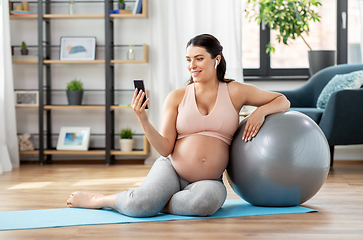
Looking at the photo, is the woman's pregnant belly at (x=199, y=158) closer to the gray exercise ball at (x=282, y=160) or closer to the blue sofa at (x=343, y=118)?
the gray exercise ball at (x=282, y=160)

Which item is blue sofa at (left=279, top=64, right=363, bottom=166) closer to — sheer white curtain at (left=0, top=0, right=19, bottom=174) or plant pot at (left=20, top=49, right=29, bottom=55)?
sheer white curtain at (left=0, top=0, right=19, bottom=174)

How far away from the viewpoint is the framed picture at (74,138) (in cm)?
392

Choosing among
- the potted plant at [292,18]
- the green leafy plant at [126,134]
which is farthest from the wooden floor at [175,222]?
the potted plant at [292,18]

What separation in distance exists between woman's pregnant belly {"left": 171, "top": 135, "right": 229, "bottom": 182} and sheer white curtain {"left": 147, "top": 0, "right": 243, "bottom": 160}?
1.99m

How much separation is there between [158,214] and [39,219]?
52cm

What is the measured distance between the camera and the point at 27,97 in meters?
3.99

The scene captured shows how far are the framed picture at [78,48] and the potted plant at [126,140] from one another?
73 cm

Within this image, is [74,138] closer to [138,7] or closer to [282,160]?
[138,7]

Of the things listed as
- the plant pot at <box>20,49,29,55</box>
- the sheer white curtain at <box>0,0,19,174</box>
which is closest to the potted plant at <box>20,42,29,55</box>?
the plant pot at <box>20,49,29,55</box>

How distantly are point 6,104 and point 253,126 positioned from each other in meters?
2.47

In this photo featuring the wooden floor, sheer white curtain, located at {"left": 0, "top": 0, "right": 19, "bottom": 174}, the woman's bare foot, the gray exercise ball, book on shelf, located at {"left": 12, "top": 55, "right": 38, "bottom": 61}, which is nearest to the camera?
the wooden floor

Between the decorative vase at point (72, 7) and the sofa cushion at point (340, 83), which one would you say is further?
the decorative vase at point (72, 7)

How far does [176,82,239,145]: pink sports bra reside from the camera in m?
1.99

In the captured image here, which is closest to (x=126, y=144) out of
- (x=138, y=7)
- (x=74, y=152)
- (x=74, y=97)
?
(x=74, y=152)
